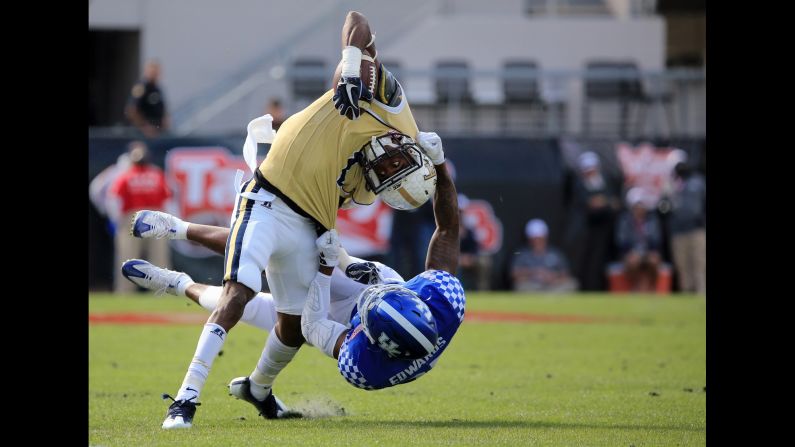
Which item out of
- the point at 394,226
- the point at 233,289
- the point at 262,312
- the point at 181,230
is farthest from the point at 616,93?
the point at 233,289

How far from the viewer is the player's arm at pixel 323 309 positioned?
6.57 meters

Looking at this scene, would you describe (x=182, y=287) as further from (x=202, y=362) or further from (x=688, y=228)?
(x=688, y=228)

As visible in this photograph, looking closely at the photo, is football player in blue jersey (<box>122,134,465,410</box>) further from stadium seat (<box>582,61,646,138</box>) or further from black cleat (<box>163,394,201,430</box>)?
stadium seat (<box>582,61,646,138</box>)

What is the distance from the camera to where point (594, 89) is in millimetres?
21922

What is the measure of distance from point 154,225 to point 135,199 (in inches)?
387

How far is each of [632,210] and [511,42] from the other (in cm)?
572

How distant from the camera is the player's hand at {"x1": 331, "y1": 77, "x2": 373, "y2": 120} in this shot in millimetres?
6707

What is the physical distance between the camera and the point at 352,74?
6.72 m

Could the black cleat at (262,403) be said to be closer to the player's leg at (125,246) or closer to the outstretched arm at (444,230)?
the outstretched arm at (444,230)

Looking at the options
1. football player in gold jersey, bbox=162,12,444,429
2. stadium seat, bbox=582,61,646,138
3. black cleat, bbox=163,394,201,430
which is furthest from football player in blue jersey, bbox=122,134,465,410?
stadium seat, bbox=582,61,646,138

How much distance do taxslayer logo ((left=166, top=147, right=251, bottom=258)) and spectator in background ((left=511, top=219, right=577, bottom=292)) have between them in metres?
4.31

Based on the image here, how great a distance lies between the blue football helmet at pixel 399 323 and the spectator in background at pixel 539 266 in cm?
1282
